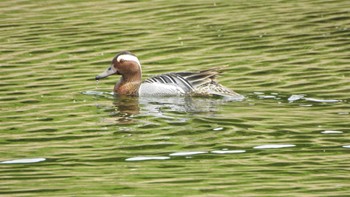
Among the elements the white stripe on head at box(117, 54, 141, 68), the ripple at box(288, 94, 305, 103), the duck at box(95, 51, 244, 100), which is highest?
the white stripe on head at box(117, 54, 141, 68)

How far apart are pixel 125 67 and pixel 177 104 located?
5.89 ft

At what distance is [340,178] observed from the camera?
9562mm

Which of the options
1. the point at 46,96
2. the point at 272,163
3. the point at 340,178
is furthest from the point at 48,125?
the point at 340,178

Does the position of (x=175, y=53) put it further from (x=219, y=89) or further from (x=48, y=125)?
(x=48, y=125)

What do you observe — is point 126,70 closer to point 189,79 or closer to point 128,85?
point 128,85

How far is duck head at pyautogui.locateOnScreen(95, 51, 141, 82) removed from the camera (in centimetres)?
1600

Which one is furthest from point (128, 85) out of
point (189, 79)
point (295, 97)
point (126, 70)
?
point (295, 97)

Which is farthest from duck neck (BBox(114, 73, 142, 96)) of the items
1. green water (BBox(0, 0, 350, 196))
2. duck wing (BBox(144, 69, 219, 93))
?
duck wing (BBox(144, 69, 219, 93))

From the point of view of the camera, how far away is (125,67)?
52.7 ft

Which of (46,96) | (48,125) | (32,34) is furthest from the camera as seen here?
(32,34)

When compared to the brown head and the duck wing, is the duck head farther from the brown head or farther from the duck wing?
the duck wing

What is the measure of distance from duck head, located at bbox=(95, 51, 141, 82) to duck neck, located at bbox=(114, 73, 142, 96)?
66mm

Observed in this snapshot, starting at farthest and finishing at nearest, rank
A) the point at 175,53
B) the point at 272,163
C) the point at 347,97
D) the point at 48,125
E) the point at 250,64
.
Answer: the point at 175,53 < the point at 250,64 < the point at 347,97 < the point at 48,125 < the point at 272,163

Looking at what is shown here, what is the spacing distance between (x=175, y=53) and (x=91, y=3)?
5.27 meters
